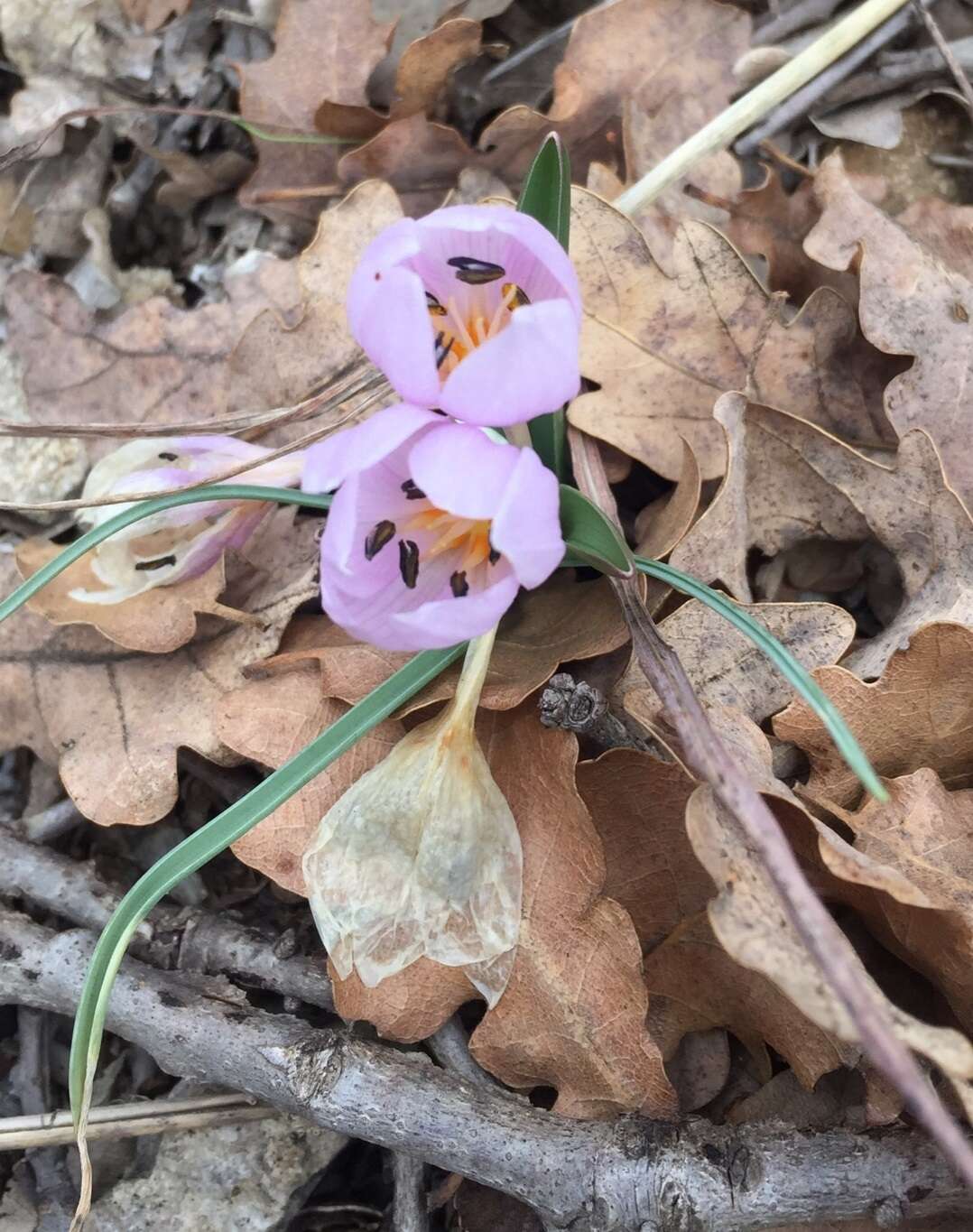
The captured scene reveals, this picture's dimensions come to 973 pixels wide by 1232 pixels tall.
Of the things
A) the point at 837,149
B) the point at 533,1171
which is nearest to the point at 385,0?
the point at 837,149

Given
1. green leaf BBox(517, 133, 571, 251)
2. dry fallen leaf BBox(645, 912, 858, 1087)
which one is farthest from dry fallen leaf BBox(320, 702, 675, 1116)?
green leaf BBox(517, 133, 571, 251)

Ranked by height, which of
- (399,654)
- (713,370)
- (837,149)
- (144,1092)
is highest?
(837,149)

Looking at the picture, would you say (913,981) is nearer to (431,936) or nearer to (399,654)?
(431,936)

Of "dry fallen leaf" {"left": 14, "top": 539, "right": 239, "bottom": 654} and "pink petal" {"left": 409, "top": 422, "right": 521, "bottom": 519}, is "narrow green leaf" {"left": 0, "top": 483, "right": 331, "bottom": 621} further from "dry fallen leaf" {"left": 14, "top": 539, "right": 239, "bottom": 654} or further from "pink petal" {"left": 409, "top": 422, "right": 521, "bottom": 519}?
"pink petal" {"left": 409, "top": 422, "right": 521, "bottom": 519}

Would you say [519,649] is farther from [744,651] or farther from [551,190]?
[551,190]

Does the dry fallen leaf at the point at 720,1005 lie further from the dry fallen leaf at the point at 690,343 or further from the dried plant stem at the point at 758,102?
Answer: the dried plant stem at the point at 758,102

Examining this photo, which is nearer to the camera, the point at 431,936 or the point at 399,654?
the point at 431,936
